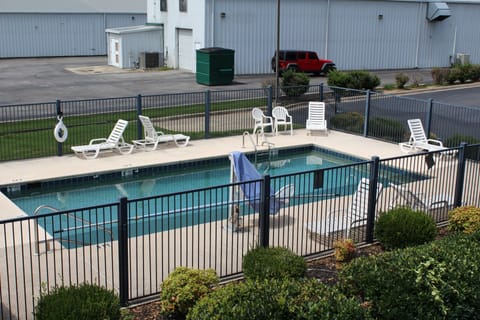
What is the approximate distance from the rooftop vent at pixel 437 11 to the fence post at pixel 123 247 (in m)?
37.7

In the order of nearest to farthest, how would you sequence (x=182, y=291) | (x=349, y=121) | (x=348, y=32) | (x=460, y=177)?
1. (x=182, y=291)
2. (x=460, y=177)
3. (x=349, y=121)
4. (x=348, y=32)

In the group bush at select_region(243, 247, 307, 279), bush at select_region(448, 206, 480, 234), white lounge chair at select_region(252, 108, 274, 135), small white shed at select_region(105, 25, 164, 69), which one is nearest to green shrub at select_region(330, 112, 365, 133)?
white lounge chair at select_region(252, 108, 274, 135)

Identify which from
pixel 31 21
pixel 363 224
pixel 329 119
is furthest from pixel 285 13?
pixel 363 224

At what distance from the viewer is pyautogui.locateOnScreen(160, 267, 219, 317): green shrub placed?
25.2 ft

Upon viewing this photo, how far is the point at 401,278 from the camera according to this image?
24.3 ft

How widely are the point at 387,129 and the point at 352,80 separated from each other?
8453mm

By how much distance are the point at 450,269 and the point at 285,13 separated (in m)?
31.1

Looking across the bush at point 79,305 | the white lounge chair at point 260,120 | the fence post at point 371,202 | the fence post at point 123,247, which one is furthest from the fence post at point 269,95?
the bush at point 79,305

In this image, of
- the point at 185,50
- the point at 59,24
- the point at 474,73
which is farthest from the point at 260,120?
the point at 59,24

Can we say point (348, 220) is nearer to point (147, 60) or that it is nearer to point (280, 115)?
point (280, 115)

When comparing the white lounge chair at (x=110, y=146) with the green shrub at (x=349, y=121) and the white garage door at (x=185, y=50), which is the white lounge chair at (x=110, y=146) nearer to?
the green shrub at (x=349, y=121)

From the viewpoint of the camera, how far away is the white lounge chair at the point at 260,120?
63.2ft

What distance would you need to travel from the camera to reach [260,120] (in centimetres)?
1944

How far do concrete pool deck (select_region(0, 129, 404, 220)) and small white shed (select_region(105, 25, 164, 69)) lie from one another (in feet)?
66.5
